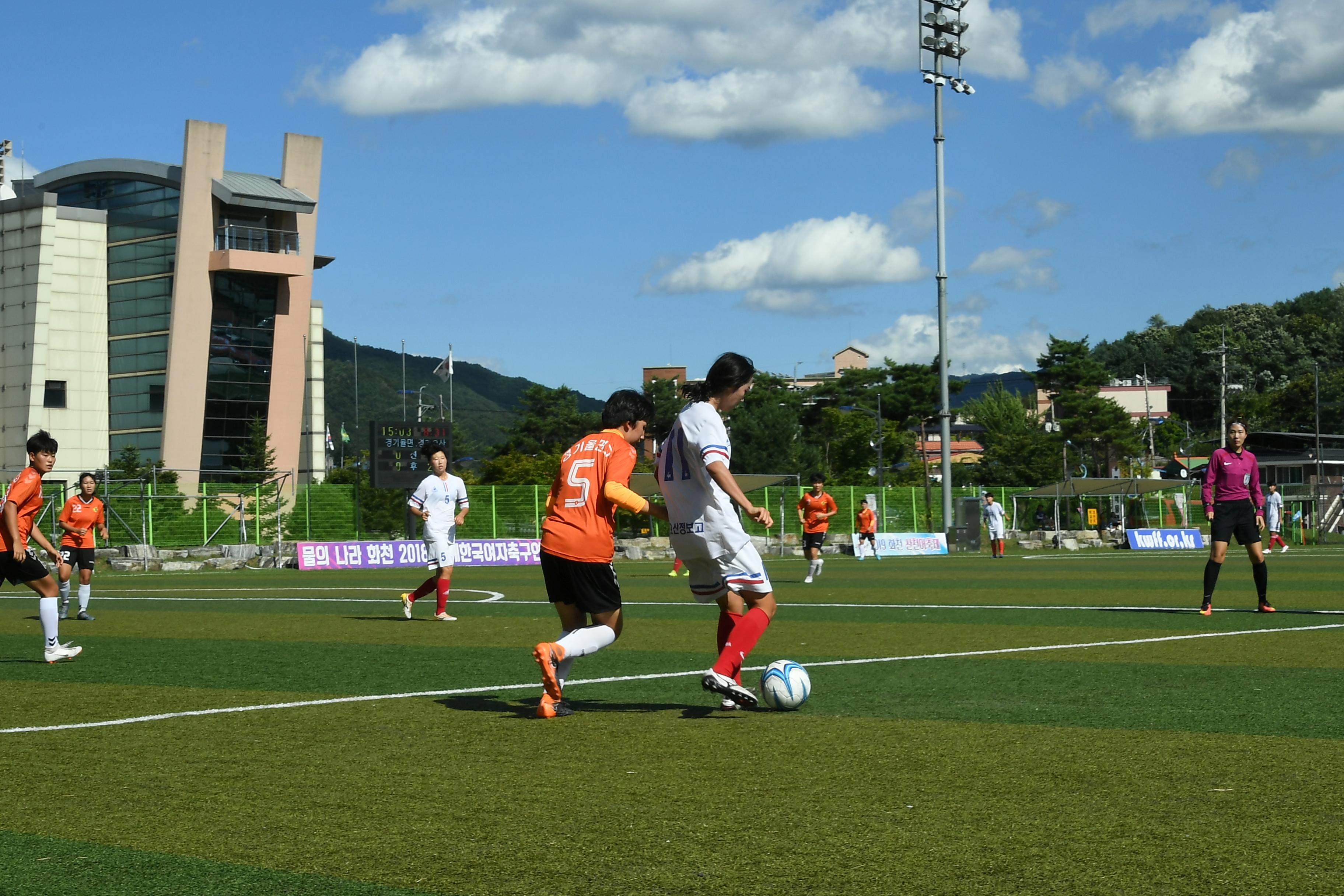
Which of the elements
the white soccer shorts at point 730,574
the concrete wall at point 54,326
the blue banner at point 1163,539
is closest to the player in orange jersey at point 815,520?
the white soccer shorts at point 730,574

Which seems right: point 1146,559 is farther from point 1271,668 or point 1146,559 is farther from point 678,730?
point 678,730

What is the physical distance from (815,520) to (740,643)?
18.7 metres

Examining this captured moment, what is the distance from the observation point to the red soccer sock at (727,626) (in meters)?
7.84

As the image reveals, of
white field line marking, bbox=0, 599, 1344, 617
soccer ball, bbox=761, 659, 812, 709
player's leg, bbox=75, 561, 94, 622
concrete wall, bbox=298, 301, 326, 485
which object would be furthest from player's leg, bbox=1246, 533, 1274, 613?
concrete wall, bbox=298, 301, 326, 485

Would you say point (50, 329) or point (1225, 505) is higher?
point (50, 329)

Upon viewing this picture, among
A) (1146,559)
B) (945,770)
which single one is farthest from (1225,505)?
(1146,559)

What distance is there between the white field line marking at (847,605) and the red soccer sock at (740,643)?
29.9 ft

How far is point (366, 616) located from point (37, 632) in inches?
145

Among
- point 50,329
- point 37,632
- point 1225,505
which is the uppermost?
point 50,329

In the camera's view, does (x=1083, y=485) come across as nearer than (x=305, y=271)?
Yes

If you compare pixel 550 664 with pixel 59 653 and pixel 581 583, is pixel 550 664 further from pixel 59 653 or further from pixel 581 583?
pixel 59 653

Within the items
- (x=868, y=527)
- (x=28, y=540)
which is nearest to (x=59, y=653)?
(x=28, y=540)

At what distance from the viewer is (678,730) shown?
7.14 m

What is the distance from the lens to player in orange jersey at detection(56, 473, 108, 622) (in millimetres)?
17938
